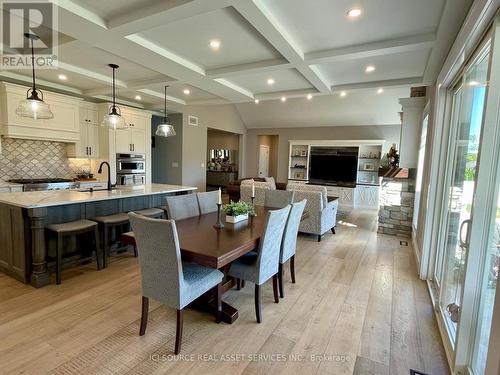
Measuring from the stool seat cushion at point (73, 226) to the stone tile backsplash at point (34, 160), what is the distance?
279 cm

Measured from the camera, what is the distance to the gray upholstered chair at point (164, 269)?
178 cm

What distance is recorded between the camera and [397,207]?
5.21 meters

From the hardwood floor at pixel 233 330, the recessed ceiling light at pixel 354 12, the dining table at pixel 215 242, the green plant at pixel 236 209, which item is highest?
the recessed ceiling light at pixel 354 12

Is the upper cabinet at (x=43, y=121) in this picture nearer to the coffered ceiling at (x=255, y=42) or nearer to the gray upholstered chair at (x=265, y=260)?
the coffered ceiling at (x=255, y=42)

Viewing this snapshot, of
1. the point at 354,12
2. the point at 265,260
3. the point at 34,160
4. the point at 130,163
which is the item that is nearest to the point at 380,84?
the point at 354,12

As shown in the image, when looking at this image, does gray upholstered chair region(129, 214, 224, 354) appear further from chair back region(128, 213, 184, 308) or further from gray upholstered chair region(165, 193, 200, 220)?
gray upholstered chair region(165, 193, 200, 220)

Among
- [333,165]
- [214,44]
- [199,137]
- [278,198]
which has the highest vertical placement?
[214,44]

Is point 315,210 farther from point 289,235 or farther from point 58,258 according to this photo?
point 58,258

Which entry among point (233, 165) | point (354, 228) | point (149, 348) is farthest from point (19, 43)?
point (233, 165)

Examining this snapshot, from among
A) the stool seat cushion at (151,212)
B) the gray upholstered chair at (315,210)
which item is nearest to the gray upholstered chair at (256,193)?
the gray upholstered chair at (315,210)

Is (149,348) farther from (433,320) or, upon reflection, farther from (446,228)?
(446,228)

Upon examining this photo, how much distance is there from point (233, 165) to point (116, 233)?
752 cm

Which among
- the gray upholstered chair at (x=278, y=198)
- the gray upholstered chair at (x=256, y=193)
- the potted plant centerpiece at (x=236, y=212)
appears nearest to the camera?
the potted plant centerpiece at (x=236, y=212)

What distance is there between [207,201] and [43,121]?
12.4 ft
